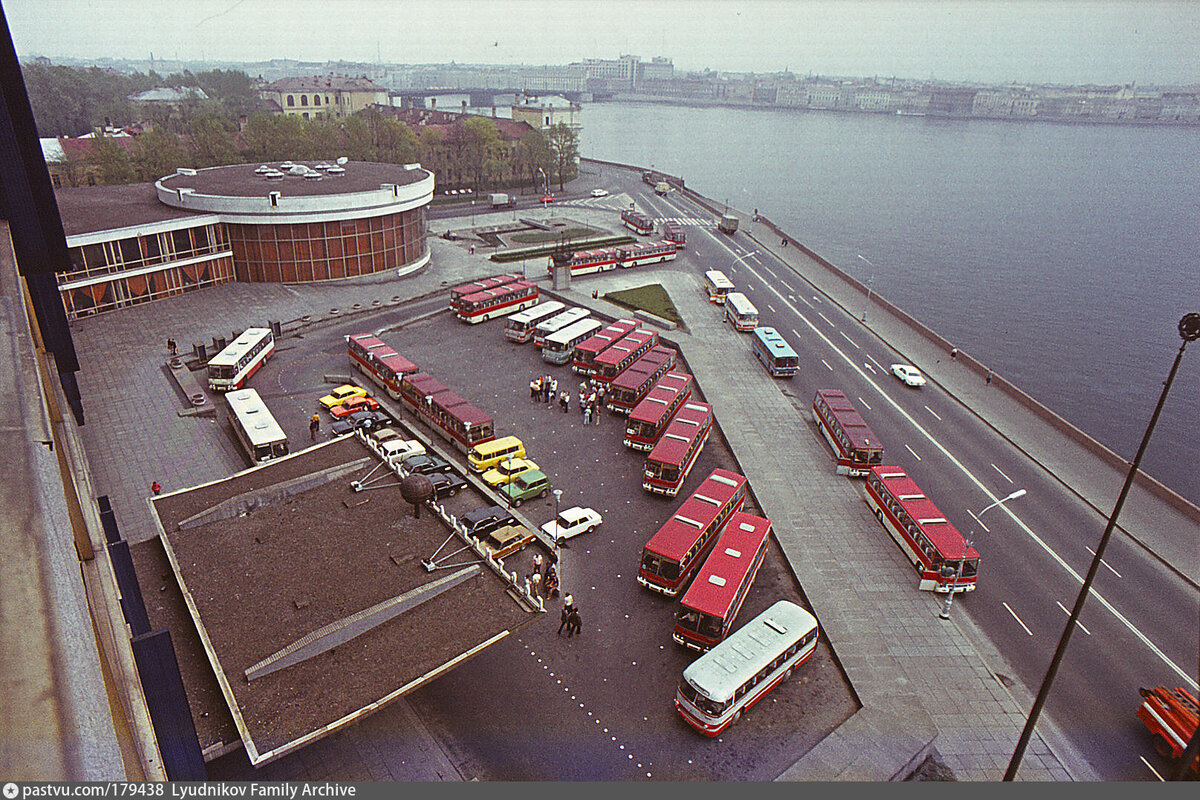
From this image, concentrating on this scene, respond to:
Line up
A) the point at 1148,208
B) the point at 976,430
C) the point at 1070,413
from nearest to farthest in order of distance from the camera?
the point at 976,430 < the point at 1070,413 < the point at 1148,208

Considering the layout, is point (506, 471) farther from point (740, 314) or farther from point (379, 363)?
point (740, 314)

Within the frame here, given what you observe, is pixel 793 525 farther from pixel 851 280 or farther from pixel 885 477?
pixel 851 280

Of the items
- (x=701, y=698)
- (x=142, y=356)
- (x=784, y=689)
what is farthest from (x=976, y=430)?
(x=142, y=356)

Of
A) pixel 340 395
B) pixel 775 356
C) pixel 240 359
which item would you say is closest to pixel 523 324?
pixel 340 395

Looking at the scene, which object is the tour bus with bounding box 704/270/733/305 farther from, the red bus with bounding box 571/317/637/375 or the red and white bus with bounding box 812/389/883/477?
the red and white bus with bounding box 812/389/883/477

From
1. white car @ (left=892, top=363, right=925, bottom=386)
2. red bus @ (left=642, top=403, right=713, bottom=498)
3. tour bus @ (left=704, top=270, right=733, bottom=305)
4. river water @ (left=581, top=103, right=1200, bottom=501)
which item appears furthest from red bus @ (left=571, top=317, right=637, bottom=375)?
river water @ (left=581, top=103, right=1200, bottom=501)

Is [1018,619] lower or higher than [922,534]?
lower
